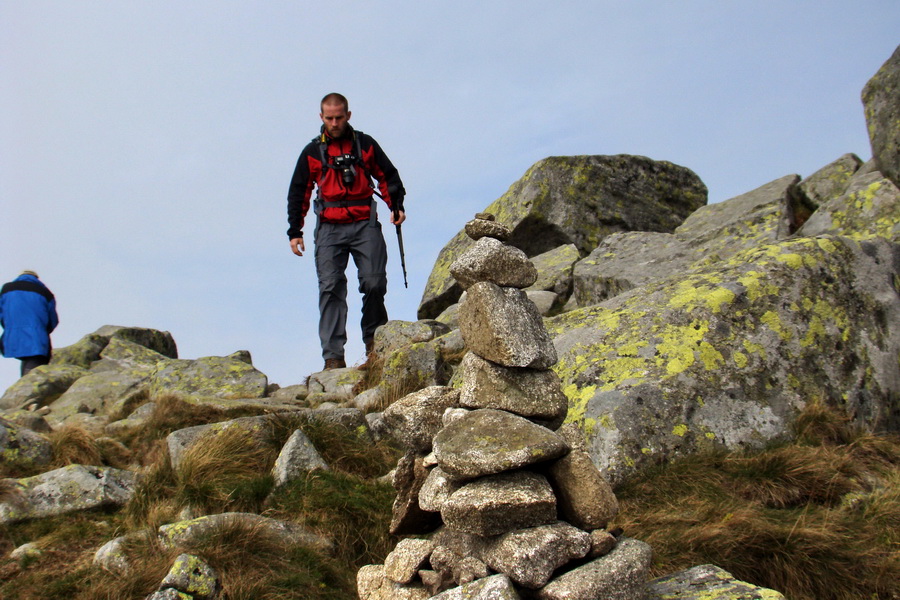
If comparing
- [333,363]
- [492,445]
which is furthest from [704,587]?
[333,363]

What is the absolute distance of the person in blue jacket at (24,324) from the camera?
1956 cm

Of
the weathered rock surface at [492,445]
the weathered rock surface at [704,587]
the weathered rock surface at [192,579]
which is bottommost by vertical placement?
the weathered rock surface at [704,587]

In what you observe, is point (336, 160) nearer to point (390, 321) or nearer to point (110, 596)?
point (390, 321)

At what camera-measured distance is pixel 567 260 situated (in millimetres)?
16281

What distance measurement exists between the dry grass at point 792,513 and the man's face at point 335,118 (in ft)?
31.1

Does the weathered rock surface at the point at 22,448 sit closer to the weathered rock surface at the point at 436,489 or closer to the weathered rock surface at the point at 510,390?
the weathered rock surface at the point at 436,489

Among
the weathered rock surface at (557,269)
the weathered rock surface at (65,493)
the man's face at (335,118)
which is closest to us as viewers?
the weathered rock surface at (65,493)

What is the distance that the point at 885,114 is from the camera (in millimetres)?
12734

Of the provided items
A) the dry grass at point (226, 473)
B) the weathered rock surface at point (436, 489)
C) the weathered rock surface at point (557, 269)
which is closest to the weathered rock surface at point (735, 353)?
the weathered rock surface at point (436, 489)

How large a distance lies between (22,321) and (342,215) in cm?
1095

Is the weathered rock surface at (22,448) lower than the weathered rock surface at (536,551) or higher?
higher

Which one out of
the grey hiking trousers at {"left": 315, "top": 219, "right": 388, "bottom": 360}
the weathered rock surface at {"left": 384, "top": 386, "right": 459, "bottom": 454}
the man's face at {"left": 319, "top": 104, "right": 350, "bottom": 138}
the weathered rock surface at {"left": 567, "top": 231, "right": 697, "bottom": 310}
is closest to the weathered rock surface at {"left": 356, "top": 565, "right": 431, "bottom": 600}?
the weathered rock surface at {"left": 384, "top": 386, "right": 459, "bottom": 454}

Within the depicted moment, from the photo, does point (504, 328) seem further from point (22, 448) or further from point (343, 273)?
point (343, 273)

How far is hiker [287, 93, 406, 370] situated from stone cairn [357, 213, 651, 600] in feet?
29.4
